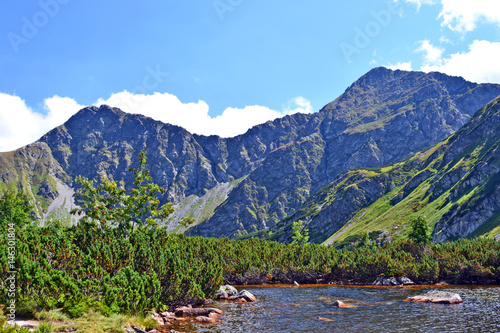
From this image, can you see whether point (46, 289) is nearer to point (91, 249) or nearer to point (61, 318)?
point (61, 318)

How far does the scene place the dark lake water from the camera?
36.5 meters

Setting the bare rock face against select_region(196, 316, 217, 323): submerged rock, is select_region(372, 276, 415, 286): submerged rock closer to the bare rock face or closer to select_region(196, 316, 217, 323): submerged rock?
the bare rock face

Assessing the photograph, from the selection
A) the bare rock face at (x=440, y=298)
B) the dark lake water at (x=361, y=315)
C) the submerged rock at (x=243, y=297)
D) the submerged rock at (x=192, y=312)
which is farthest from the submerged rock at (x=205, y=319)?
the bare rock face at (x=440, y=298)

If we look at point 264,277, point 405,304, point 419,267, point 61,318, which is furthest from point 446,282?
point 61,318

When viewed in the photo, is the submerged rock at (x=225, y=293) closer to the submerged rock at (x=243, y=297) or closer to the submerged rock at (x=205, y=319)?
the submerged rock at (x=243, y=297)

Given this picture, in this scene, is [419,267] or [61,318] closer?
[61,318]

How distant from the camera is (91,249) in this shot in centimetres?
4259

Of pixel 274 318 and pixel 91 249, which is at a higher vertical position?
pixel 91 249

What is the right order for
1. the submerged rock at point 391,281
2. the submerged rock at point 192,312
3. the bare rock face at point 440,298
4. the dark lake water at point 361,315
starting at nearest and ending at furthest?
the dark lake water at point 361,315, the submerged rock at point 192,312, the bare rock face at point 440,298, the submerged rock at point 391,281

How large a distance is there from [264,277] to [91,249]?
171 ft

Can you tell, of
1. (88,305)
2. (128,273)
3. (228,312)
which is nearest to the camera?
(88,305)

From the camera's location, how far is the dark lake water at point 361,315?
36469 millimetres

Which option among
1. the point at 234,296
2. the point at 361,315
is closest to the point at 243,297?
the point at 234,296

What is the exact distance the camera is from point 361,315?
4328 centimetres
